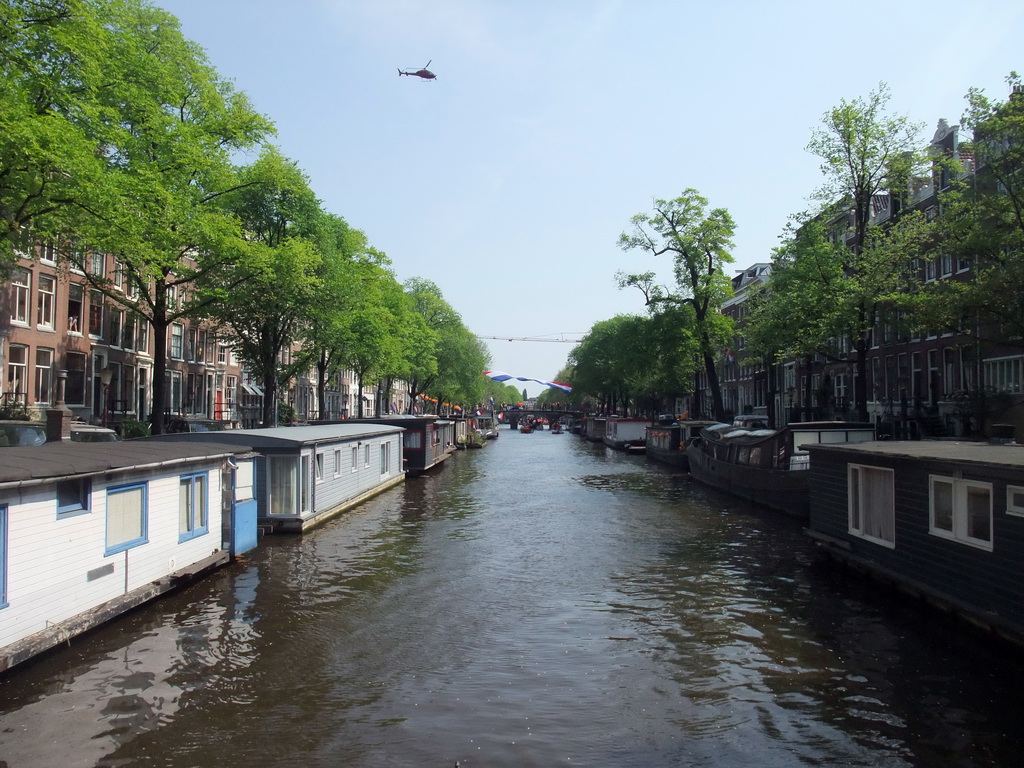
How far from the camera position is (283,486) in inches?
885

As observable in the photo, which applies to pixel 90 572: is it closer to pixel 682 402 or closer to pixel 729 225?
pixel 729 225

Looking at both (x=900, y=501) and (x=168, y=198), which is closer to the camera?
(x=900, y=501)

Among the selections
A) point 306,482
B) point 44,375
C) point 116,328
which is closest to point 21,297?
point 44,375

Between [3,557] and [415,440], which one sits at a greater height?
[415,440]

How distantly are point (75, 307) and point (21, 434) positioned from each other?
66.1ft

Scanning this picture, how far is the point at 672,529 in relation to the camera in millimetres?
24828

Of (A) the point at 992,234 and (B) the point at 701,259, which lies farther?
(B) the point at 701,259

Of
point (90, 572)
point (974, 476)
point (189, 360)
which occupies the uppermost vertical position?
point (189, 360)

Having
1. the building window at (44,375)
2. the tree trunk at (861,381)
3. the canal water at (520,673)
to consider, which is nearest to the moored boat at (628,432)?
the tree trunk at (861,381)

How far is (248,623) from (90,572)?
8.51 feet

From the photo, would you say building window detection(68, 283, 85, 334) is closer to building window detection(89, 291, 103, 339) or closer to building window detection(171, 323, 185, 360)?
building window detection(89, 291, 103, 339)

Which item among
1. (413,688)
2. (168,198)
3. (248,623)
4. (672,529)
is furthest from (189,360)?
(413,688)

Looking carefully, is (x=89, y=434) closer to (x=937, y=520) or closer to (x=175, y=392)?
(x=937, y=520)

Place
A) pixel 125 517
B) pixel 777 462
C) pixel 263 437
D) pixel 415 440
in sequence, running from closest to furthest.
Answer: pixel 125 517, pixel 263 437, pixel 777 462, pixel 415 440
